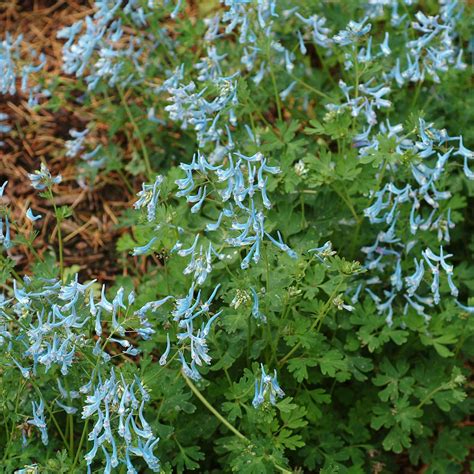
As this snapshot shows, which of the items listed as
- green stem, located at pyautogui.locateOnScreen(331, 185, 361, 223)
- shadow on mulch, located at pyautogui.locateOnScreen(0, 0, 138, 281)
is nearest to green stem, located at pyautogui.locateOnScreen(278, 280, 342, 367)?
green stem, located at pyautogui.locateOnScreen(331, 185, 361, 223)

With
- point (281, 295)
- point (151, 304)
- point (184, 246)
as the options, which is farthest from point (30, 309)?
point (281, 295)

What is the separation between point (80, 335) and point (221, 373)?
121cm

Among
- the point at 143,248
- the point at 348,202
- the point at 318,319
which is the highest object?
the point at 143,248

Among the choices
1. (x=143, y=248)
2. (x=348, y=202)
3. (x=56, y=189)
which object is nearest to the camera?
(x=143, y=248)

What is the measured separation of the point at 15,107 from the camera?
612 centimetres

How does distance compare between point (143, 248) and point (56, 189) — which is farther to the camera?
point (56, 189)

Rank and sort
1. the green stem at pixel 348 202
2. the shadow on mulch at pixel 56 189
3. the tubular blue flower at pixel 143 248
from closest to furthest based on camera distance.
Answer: the tubular blue flower at pixel 143 248 < the green stem at pixel 348 202 < the shadow on mulch at pixel 56 189

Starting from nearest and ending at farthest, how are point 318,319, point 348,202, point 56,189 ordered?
1. point 318,319
2. point 348,202
3. point 56,189

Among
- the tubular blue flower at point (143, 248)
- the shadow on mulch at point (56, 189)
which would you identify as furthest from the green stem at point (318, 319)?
the shadow on mulch at point (56, 189)

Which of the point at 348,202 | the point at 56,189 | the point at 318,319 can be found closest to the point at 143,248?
the point at 318,319

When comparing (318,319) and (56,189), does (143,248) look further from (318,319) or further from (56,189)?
(56,189)

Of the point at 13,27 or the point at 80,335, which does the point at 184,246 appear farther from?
the point at 13,27

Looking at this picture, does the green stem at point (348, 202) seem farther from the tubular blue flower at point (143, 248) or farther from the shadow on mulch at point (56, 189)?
the shadow on mulch at point (56, 189)

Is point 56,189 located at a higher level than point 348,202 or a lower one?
lower
